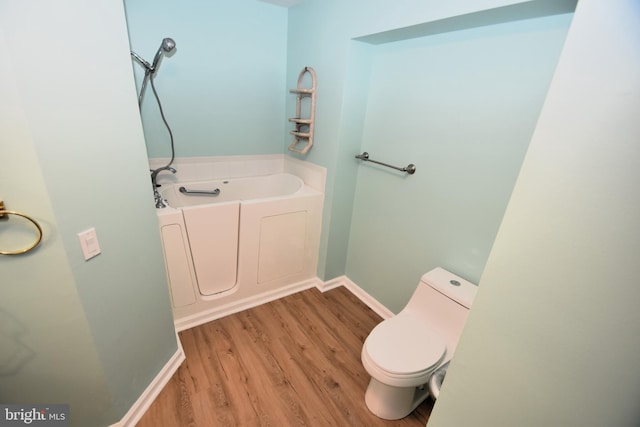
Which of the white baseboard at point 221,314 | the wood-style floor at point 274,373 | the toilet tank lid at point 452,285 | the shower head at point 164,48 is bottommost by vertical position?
the wood-style floor at point 274,373

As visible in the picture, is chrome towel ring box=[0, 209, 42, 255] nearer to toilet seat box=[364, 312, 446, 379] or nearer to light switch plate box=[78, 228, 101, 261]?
light switch plate box=[78, 228, 101, 261]

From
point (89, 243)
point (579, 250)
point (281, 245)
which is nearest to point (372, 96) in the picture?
point (281, 245)

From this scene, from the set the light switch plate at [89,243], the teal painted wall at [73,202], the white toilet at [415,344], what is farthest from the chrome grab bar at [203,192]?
the white toilet at [415,344]

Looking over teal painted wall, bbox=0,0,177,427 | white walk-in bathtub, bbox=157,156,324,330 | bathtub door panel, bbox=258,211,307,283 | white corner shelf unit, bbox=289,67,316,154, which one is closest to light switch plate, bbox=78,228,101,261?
teal painted wall, bbox=0,0,177,427

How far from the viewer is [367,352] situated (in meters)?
1.35

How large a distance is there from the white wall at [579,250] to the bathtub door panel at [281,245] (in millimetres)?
1589

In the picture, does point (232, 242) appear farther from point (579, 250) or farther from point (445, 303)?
point (579, 250)

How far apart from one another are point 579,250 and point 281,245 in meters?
1.82

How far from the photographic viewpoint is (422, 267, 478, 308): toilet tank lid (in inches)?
56.8

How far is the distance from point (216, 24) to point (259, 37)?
0.35 meters

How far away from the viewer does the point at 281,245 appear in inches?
84.4

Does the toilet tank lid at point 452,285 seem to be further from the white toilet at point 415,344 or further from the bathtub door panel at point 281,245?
the bathtub door panel at point 281,245

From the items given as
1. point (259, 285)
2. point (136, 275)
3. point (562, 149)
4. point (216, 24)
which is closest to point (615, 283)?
point (562, 149)

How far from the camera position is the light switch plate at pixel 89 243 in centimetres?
97
